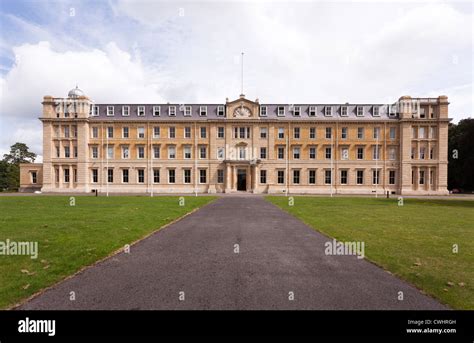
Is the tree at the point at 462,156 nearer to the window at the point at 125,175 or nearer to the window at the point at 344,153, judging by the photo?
the window at the point at 344,153

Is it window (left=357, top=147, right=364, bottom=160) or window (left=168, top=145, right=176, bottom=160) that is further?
window (left=168, top=145, right=176, bottom=160)

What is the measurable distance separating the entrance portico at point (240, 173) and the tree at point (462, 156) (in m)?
39.1

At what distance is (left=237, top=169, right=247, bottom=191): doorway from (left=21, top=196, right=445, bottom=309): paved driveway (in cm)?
3972

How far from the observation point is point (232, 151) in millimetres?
49656

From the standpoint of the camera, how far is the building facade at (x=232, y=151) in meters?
48.8

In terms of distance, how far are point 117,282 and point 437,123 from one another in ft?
193

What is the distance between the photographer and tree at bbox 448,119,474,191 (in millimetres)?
48472

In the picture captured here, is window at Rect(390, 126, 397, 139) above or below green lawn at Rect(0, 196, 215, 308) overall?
above

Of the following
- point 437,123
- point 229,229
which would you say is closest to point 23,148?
point 229,229

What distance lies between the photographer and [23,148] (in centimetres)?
8638

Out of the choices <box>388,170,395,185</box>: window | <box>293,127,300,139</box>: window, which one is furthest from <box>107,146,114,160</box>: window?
<box>388,170,395,185</box>: window

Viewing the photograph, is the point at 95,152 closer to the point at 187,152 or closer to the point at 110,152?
the point at 110,152

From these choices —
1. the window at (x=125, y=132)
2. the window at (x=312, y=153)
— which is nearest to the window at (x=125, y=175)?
the window at (x=125, y=132)

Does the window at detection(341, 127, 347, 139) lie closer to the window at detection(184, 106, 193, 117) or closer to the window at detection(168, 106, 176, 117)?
the window at detection(184, 106, 193, 117)
